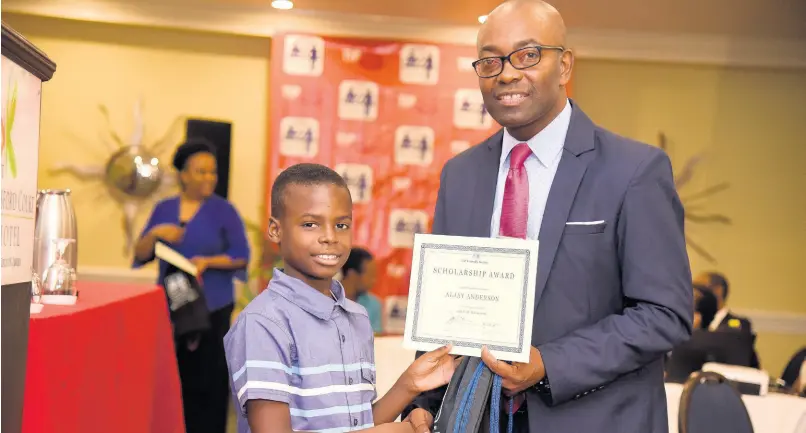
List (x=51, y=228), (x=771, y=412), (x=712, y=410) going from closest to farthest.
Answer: (x=51, y=228)
(x=712, y=410)
(x=771, y=412)

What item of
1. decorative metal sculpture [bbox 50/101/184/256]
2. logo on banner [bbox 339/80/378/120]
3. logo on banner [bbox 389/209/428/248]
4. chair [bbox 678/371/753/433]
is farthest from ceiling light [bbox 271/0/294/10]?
chair [bbox 678/371/753/433]

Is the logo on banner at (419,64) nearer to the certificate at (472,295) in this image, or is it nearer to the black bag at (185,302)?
the black bag at (185,302)

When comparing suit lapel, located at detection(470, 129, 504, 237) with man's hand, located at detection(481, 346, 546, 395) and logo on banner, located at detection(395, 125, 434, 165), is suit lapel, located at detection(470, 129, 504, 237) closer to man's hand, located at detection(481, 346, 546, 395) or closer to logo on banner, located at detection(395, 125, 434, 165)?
man's hand, located at detection(481, 346, 546, 395)

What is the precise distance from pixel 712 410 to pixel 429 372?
1.68 meters

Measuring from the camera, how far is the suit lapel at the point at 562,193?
6.32 feet

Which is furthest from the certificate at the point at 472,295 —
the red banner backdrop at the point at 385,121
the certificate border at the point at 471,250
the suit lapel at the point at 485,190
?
the red banner backdrop at the point at 385,121

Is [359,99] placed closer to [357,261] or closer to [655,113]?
[357,261]

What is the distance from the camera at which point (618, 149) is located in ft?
6.57

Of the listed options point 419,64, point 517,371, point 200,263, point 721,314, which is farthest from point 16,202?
point 419,64

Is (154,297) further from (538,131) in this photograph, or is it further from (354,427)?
(538,131)

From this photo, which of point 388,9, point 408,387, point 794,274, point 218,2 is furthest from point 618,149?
point 794,274

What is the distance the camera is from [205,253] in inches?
232

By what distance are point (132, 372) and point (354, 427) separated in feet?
3.33

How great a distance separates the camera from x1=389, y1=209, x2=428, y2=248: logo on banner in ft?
23.3
